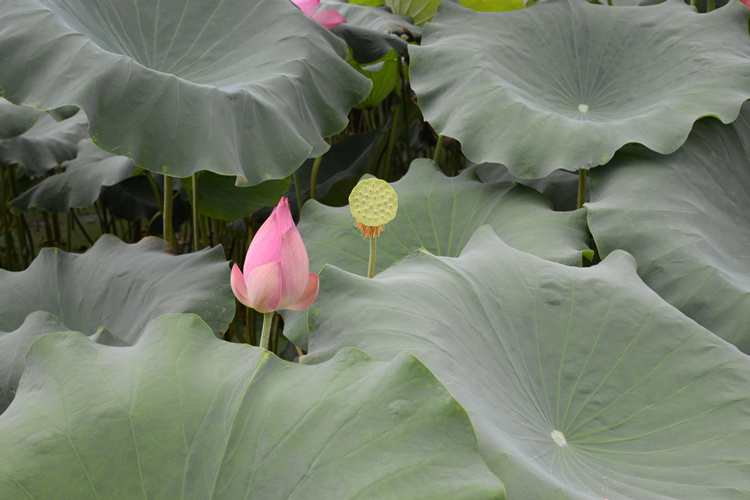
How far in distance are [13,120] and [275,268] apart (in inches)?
48.2

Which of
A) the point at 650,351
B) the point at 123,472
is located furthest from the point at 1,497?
the point at 650,351

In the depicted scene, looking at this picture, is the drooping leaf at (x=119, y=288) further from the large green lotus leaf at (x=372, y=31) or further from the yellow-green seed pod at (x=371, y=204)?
the large green lotus leaf at (x=372, y=31)

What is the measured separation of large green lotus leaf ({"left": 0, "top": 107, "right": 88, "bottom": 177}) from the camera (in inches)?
71.2

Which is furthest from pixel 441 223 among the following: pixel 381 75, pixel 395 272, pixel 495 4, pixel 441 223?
pixel 495 4

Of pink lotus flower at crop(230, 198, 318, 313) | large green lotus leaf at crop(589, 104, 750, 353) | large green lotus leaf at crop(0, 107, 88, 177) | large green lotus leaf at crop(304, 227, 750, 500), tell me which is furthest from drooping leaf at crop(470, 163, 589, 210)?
large green lotus leaf at crop(0, 107, 88, 177)

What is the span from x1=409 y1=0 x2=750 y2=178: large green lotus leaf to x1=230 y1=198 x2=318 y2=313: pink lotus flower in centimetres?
64

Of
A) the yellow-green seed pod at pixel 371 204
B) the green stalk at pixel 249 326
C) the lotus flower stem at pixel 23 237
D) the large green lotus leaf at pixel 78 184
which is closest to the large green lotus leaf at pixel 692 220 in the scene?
the yellow-green seed pod at pixel 371 204

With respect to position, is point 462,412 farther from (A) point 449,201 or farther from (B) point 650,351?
(A) point 449,201

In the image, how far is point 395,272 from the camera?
36.4 inches

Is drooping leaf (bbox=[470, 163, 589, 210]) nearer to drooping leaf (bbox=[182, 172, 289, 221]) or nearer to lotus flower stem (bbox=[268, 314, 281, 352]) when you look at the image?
drooping leaf (bbox=[182, 172, 289, 221])

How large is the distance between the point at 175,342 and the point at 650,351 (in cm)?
64

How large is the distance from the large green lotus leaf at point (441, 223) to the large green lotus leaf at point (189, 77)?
0.65 feet

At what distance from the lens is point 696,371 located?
823 mm

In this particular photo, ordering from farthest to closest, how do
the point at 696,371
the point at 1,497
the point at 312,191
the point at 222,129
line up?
the point at 312,191, the point at 222,129, the point at 696,371, the point at 1,497
